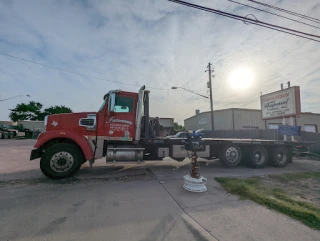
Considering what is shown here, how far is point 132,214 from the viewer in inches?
120

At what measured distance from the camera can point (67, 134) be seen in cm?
535

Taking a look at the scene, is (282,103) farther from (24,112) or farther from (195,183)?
(24,112)

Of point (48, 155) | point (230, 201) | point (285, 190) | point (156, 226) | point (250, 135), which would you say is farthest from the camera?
point (250, 135)

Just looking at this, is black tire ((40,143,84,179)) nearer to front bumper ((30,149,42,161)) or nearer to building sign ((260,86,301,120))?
front bumper ((30,149,42,161))

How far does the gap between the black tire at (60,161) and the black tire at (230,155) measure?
18.8 ft

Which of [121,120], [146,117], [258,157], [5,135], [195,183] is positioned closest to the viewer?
[195,183]

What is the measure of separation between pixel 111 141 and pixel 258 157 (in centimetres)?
666

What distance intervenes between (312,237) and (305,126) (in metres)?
30.9

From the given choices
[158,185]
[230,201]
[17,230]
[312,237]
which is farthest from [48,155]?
[312,237]

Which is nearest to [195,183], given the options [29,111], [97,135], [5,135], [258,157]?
[97,135]

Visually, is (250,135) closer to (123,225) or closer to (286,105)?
(286,105)

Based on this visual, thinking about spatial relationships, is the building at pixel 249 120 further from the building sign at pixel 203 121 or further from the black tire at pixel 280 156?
the black tire at pixel 280 156

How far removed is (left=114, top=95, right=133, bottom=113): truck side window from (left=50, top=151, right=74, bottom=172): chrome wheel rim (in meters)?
2.15

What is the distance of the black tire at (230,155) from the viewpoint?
23.8 feet
